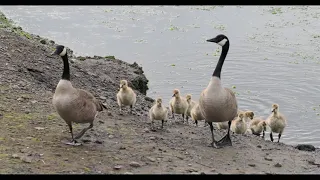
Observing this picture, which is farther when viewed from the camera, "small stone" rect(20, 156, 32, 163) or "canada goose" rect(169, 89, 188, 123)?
A: "canada goose" rect(169, 89, 188, 123)

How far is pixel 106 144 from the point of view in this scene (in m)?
9.26

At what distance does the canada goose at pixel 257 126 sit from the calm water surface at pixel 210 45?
92 centimetres

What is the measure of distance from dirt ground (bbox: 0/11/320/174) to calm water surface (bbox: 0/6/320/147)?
3459mm

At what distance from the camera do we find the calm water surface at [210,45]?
1661 cm

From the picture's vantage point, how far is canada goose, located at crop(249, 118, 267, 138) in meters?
13.0

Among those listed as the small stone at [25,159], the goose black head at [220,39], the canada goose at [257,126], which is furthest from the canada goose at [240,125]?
the small stone at [25,159]

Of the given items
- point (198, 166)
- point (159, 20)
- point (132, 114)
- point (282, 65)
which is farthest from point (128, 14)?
point (198, 166)

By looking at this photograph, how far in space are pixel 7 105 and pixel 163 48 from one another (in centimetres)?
1208

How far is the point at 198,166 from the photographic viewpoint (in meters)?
8.63

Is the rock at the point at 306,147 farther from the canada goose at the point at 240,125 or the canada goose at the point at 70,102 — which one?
the canada goose at the point at 70,102

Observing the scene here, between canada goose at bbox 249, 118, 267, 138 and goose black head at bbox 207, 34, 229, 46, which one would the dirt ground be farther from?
goose black head at bbox 207, 34, 229, 46

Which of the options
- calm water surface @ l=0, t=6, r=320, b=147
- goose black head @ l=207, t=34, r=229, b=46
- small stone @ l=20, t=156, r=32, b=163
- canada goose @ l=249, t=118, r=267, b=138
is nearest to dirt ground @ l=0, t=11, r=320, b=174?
small stone @ l=20, t=156, r=32, b=163

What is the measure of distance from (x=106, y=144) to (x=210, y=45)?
13.6 m

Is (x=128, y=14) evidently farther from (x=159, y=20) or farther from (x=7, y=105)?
(x=7, y=105)
